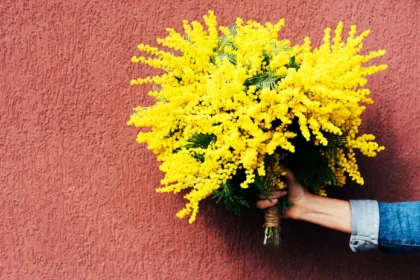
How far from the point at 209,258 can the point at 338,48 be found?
2.49 feet

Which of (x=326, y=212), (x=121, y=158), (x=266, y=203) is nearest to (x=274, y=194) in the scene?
(x=266, y=203)

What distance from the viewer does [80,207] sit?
163cm

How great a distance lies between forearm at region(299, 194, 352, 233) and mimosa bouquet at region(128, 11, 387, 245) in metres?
0.06

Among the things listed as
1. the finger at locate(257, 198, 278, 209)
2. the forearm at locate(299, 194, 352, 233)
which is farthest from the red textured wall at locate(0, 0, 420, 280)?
the finger at locate(257, 198, 278, 209)

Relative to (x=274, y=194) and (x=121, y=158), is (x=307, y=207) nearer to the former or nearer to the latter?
(x=274, y=194)

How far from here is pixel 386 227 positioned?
1.36m

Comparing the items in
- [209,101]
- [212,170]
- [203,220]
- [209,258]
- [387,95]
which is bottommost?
[209,258]

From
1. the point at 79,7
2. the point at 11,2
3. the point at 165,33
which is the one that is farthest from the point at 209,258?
the point at 11,2

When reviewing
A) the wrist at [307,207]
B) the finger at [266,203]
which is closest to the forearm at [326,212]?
the wrist at [307,207]

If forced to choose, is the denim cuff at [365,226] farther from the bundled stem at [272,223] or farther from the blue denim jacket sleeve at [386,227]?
the bundled stem at [272,223]

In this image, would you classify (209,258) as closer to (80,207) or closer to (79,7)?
(80,207)

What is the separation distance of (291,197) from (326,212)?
109mm

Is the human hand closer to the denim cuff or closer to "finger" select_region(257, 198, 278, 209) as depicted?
"finger" select_region(257, 198, 278, 209)

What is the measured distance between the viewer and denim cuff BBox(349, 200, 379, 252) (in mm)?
1372
